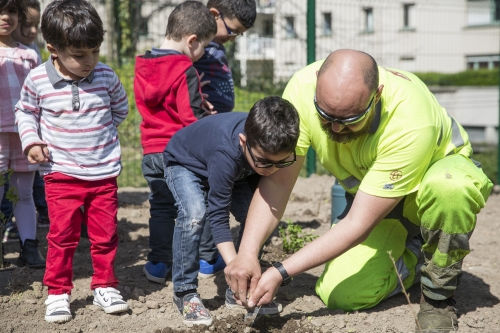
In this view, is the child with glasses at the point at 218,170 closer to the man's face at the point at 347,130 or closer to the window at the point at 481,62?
the man's face at the point at 347,130

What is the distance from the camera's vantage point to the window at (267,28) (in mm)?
7059

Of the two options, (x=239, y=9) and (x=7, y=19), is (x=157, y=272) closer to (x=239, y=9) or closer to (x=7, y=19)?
(x=7, y=19)

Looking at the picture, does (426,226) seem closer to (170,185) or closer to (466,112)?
(170,185)

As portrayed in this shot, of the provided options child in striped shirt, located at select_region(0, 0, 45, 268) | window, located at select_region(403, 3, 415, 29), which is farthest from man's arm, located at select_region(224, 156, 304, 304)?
window, located at select_region(403, 3, 415, 29)

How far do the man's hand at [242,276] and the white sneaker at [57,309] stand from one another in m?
0.91

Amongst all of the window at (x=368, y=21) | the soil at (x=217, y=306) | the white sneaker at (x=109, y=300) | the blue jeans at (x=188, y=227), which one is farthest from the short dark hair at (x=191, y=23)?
the window at (x=368, y=21)

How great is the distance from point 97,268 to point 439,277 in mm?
1798

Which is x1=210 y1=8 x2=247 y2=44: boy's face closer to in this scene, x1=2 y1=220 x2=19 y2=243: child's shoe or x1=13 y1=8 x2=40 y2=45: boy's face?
x1=13 y1=8 x2=40 y2=45: boy's face

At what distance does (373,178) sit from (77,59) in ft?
5.31

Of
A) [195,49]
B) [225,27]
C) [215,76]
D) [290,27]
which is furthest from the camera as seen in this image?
[290,27]

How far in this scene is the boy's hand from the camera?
294 centimetres

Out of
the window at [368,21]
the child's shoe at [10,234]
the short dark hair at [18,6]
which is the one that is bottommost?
the child's shoe at [10,234]

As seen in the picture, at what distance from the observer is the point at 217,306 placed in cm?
323

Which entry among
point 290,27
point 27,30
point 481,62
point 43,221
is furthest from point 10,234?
point 481,62
